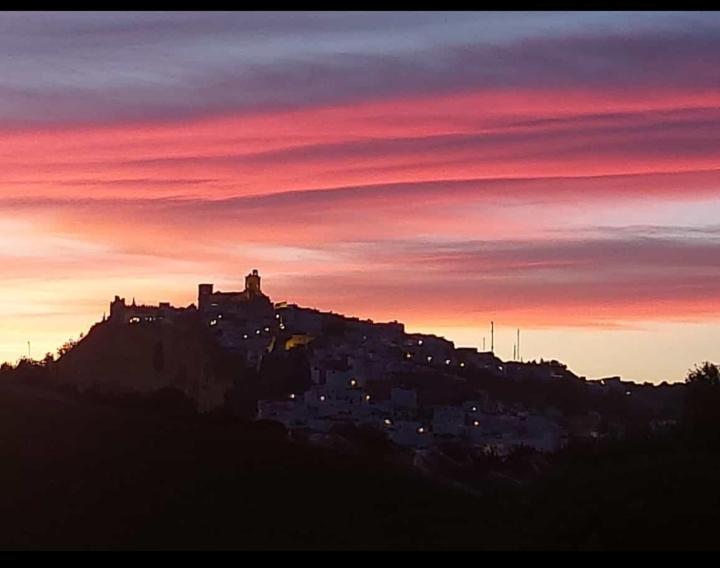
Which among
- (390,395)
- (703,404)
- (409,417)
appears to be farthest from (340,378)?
(703,404)

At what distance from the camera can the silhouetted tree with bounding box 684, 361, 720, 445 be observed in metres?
16.1

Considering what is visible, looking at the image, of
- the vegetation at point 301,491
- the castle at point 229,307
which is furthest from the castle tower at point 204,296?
the vegetation at point 301,491

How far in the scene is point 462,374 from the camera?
172 ft

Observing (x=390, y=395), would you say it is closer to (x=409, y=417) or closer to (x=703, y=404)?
(x=409, y=417)

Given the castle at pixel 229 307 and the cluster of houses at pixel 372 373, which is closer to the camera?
A: the cluster of houses at pixel 372 373

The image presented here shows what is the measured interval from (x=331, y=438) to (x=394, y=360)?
26372 mm

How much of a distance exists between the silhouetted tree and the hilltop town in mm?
7707

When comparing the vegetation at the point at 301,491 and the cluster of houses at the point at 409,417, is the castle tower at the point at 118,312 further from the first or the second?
the vegetation at the point at 301,491

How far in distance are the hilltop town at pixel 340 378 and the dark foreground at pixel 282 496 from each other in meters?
7.27

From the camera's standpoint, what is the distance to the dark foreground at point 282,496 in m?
12.2

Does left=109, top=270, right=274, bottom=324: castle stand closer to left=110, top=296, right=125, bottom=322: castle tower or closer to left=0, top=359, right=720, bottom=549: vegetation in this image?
left=110, top=296, right=125, bottom=322: castle tower

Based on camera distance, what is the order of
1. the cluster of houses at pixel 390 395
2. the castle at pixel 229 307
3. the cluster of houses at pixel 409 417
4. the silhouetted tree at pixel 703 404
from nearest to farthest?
1. the silhouetted tree at pixel 703 404
2. the cluster of houses at pixel 409 417
3. the cluster of houses at pixel 390 395
4. the castle at pixel 229 307

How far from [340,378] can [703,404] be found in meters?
29.7
